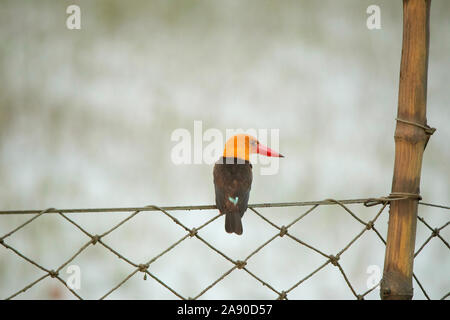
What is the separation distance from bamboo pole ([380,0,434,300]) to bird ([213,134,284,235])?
0.69m

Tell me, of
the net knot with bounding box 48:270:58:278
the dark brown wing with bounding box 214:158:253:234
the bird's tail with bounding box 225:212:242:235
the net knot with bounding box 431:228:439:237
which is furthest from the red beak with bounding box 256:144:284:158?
the net knot with bounding box 48:270:58:278

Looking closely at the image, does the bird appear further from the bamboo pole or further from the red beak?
the bamboo pole

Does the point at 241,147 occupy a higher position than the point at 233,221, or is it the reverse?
the point at 241,147

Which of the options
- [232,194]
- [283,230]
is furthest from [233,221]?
[283,230]

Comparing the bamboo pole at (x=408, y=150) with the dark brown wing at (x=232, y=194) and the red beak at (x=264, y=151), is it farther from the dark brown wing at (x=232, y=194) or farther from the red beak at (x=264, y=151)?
the red beak at (x=264, y=151)

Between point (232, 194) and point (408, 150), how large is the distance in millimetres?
813

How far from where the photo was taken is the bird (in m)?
2.36

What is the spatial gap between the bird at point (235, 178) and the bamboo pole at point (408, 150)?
69 cm

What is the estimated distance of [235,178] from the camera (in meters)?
2.43

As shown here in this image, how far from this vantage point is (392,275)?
66.9 inches

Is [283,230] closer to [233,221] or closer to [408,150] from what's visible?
[408,150]
